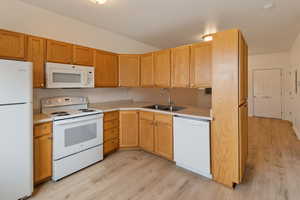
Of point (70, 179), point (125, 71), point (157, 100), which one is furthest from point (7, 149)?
point (157, 100)

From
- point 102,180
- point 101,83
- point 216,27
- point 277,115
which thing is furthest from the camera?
point 277,115

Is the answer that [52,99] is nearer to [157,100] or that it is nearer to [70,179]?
[70,179]

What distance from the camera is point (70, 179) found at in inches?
88.2

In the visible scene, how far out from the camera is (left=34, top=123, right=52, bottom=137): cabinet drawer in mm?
2010

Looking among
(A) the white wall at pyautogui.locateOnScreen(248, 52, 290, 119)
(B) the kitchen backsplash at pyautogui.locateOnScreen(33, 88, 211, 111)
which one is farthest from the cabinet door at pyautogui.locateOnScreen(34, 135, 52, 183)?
(A) the white wall at pyautogui.locateOnScreen(248, 52, 290, 119)

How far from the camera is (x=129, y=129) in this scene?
10.6ft

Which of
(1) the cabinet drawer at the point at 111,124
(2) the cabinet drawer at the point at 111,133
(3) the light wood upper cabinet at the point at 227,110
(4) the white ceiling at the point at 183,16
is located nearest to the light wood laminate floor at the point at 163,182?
(3) the light wood upper cabinet at the point at 227,110

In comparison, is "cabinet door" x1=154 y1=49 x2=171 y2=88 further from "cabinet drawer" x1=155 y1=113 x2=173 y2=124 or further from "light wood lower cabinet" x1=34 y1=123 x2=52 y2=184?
"light wood lower cabinet" x1=34 y1=123 x2=52 y2=184

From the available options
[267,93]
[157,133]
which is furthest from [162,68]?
[267,93]

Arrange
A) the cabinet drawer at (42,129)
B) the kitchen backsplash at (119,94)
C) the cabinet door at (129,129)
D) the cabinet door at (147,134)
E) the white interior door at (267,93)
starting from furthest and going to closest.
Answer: the white interior door at (267,93)
the cabinet door at (129,129)
the cabinet door at (147,134)
the kitchen backsplash at (119,94)
the cabinet drawer at (42,129)

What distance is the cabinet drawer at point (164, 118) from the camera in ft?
8.84

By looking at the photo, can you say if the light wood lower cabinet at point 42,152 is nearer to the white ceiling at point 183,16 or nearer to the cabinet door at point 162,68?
the white ceiling at point 183,16

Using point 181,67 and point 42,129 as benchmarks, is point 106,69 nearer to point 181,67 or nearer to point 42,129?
point 181,67

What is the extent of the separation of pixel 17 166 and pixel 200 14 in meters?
3.47
